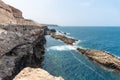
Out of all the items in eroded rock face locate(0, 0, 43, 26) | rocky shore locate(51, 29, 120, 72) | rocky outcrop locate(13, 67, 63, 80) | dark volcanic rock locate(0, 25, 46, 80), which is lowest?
rocky shore locate(51, 29, 120, 72)

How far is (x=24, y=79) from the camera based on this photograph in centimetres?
1568

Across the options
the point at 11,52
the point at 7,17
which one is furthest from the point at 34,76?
the point at 7,17

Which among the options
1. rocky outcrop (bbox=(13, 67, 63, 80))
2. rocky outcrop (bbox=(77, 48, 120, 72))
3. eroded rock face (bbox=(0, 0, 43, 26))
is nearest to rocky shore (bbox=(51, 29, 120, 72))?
rocky outcrop (bbox=(77, 48, 120, 72))

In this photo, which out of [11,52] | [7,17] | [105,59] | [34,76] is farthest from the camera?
[105,59]

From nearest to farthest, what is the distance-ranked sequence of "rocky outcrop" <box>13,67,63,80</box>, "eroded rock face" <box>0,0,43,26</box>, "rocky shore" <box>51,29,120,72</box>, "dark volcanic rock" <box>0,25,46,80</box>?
"rocky outcrop" <box>13,67,63,80</box>, "dark volcanic rock" <box>0,25,46,80</box>, "eroded rock face" <box>0,0,43,26</box>, "rocky shore" <box>51,29,120,72</box>

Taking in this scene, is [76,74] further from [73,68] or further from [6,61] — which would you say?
[6,61]

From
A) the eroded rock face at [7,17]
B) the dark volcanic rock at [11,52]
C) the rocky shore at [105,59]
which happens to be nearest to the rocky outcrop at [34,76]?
the dark volcanic rock at [11,52]

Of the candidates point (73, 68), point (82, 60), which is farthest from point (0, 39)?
point (82, 60)

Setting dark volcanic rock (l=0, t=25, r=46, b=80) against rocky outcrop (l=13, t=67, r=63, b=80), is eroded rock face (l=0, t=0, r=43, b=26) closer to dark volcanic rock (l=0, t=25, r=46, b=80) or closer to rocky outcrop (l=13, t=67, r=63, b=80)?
dark volcanic rock (l=0, t=25, r=46, b=80)

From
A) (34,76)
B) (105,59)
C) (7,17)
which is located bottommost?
(105,59)

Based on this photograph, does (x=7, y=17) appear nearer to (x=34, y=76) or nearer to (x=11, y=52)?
(x=11, y=52)

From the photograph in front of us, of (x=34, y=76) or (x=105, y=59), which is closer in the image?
(x=34, y=76)

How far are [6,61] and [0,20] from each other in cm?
1711

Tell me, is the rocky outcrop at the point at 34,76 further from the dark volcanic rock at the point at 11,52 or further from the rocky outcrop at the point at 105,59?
the rocky outcrop at the point at 105,59
